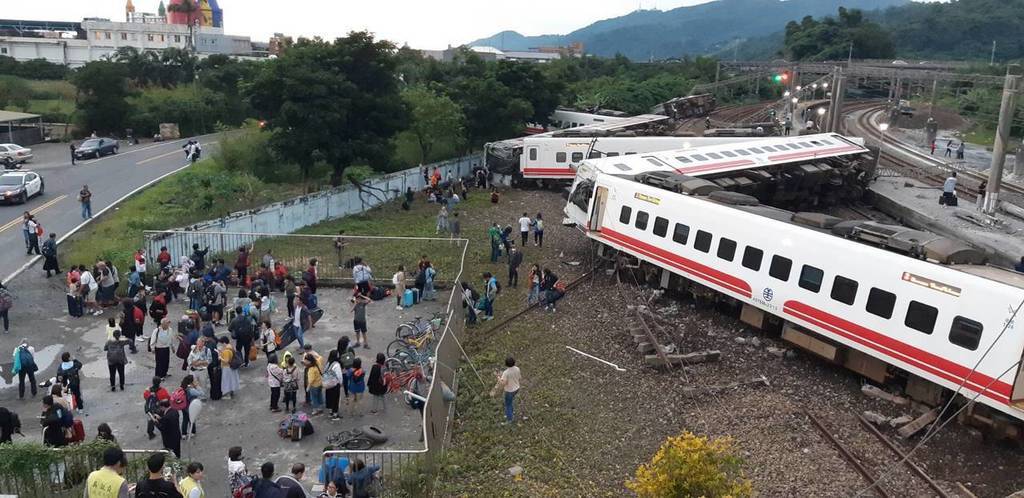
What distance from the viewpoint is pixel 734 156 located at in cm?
2755

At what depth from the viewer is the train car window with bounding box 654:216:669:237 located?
775 inches

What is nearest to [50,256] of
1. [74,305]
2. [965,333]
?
[74,305]

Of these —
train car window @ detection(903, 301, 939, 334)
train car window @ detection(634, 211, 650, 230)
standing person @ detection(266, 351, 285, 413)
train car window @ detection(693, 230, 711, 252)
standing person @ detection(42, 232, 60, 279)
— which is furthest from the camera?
standing person @ detection(42, 232, 60, 279)

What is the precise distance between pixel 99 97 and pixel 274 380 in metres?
44.9

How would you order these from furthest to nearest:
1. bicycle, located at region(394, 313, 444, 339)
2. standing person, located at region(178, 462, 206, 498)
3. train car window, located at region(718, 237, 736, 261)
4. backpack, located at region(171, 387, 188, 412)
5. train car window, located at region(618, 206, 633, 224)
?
train car window, located at region(618, 206, 633, 224), train car window, located at region(718, 237, 736, 261), bicycle, located at region(394, 313, 444, 339), backpack, located at region(171, 387, 188, 412), standing person, located at region(178, 462, 206, 498)

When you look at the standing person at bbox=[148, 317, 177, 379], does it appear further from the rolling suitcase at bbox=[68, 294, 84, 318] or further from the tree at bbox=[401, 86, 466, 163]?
the tree at bbox=[401, 86, 466, 163]

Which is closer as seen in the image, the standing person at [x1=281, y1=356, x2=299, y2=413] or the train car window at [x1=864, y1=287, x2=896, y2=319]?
the standing person at [x1=281, y1=356, x2=299, y2=413]

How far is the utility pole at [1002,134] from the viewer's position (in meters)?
26.3

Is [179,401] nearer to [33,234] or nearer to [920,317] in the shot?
[920,317]

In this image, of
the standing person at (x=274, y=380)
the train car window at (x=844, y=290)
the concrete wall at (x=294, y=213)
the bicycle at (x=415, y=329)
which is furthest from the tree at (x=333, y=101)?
the train car window at (x=844, y=290)

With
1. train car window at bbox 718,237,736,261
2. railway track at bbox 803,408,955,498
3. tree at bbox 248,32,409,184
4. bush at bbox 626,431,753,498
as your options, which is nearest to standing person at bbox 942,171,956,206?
train car window at bbox 718,237,736,261

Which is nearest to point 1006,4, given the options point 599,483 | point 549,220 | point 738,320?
point 549,220

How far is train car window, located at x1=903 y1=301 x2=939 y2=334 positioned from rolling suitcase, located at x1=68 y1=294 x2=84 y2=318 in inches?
702

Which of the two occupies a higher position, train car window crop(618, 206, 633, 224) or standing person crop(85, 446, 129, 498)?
train car window crop(618, 206, 633, 224)
